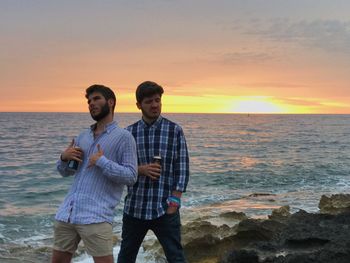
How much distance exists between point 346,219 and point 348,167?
1962 centimetres

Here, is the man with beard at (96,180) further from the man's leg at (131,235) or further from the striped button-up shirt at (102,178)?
the man's leg at (131,235)

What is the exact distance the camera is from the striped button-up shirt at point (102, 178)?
3691mm

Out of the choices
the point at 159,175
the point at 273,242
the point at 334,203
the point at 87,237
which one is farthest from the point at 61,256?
the point at 334,203

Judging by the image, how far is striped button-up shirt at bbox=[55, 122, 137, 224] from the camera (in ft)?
12.1

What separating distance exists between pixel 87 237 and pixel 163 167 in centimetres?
94

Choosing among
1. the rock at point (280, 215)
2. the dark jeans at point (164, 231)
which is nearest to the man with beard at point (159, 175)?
the dark jeans at point (164, 231)

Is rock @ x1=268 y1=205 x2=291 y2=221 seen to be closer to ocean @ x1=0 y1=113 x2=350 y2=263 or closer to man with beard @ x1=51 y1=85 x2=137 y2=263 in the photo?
ocean @ x1=0 y1=113 x2=350 y2=263

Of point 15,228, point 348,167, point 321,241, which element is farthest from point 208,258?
point 348,167

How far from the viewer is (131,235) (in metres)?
4.33

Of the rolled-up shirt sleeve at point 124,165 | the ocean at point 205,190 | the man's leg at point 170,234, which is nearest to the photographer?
the rolled-up shirt sleeve at point 124,165

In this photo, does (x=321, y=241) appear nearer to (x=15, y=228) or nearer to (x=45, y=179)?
(x=15, y=228)

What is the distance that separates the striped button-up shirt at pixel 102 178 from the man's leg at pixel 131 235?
18.9 inches

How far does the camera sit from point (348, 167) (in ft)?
85.6

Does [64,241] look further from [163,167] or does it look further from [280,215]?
[280,215]
